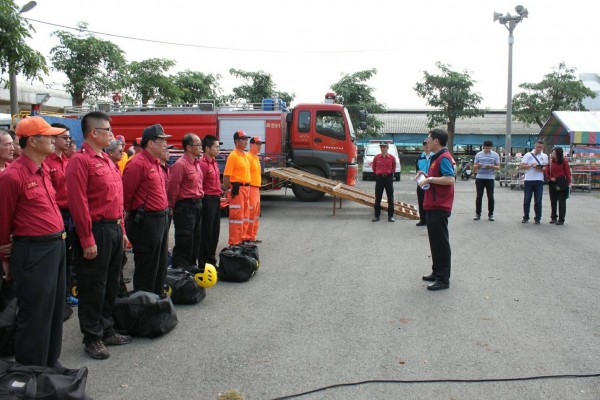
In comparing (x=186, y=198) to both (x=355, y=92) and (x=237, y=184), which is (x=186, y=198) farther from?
(x=355, y=92)

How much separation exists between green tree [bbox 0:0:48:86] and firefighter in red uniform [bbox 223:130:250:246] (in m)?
4.00

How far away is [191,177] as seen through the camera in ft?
20.4

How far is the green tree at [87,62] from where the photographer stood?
18.9 metres

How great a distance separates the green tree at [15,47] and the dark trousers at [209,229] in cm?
456

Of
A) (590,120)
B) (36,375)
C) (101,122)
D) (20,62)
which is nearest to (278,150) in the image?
(20,62)

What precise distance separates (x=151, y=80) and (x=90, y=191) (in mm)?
19923

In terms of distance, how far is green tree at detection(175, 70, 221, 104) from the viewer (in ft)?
86.5

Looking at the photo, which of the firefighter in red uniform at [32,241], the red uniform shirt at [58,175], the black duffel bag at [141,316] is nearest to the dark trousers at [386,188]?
the red uniform shirt at [58,175]

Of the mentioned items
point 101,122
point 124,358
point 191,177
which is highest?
point 101,122

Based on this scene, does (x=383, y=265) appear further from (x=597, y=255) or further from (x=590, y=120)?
(x=590, y=120)

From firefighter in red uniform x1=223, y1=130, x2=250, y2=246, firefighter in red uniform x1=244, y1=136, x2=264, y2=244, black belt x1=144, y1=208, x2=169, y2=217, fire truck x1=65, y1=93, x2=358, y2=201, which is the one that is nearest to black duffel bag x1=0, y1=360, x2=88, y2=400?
black belt x1=144, y1=208, x2=169, y2=217

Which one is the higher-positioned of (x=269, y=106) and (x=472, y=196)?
(x=269, y=106)

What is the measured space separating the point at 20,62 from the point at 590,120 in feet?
71.1

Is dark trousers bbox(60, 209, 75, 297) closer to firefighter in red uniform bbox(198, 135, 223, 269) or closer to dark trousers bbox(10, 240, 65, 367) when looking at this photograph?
firefighter in red uniform bbox(198, 135, 223, 269)
